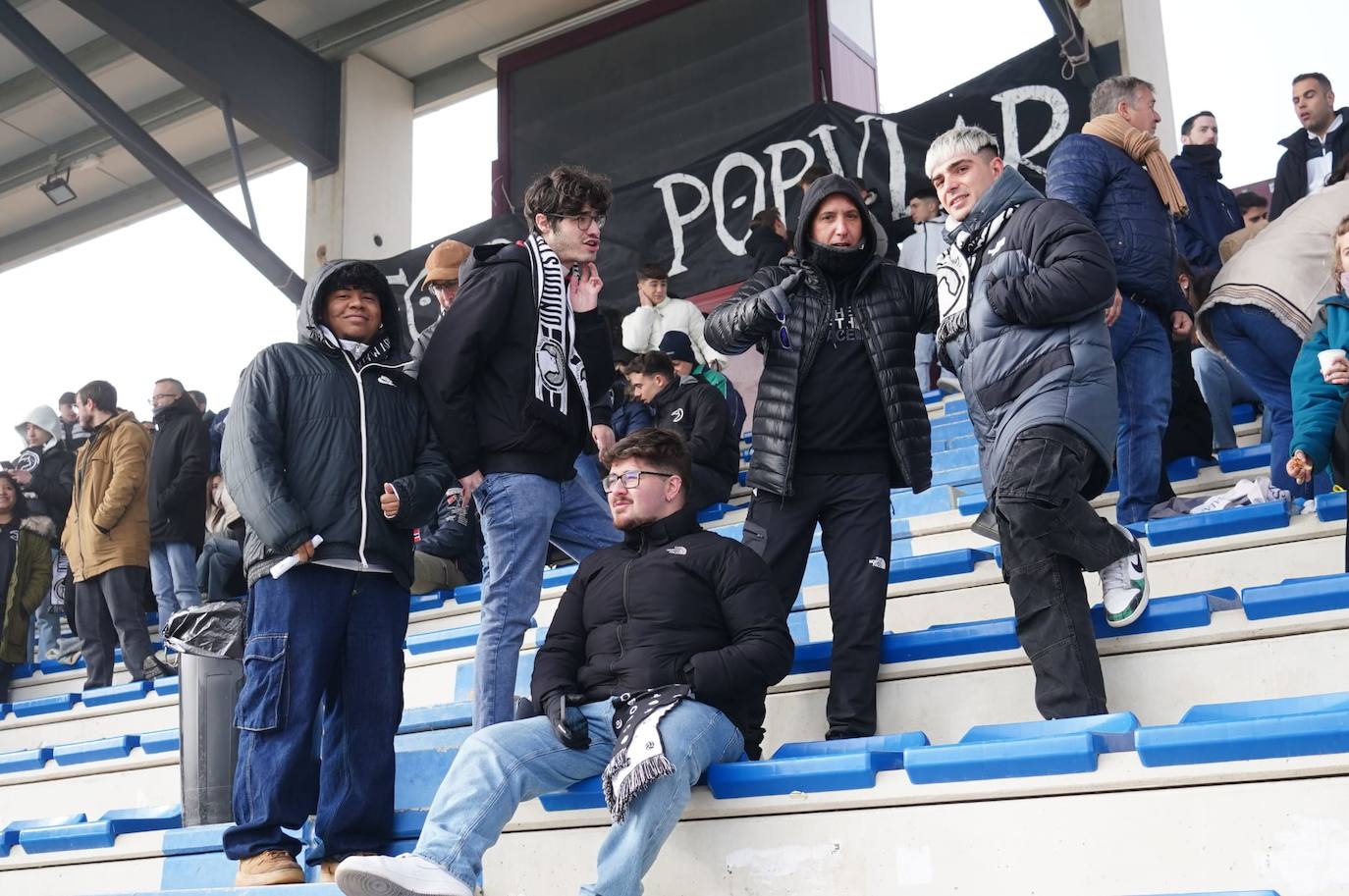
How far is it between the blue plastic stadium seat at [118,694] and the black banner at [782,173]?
2653mm

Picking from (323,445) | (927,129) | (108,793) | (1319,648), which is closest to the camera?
(1319,648)

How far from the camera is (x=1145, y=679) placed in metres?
2.93

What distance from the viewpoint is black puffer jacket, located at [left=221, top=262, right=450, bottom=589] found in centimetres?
311

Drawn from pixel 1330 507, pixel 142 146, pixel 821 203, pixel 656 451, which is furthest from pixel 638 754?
pixel 142 146

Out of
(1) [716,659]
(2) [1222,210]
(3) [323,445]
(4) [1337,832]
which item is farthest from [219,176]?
(4) [1337,832]

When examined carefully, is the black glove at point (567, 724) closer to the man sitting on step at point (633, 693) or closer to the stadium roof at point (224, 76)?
the man sitting on step at point (633, 693)

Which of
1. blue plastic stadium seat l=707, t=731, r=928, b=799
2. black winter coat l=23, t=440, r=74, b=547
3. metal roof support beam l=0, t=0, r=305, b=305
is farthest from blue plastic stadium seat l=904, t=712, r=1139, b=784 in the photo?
metal roof support beam l=0, t=0, r=305, b=305

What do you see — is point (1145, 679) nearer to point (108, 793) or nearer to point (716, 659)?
point (716, 659)

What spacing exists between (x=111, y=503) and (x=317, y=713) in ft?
11.8

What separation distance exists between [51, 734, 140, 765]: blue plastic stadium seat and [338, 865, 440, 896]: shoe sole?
2499 millimetres

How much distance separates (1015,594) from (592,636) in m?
0.91

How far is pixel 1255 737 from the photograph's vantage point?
2174mm

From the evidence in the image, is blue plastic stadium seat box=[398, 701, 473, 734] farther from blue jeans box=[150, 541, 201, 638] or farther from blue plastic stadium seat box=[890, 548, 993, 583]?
blue jeans box=[150, 541, 201, 638]

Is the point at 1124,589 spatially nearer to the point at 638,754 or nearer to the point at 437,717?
the point at 638,754
